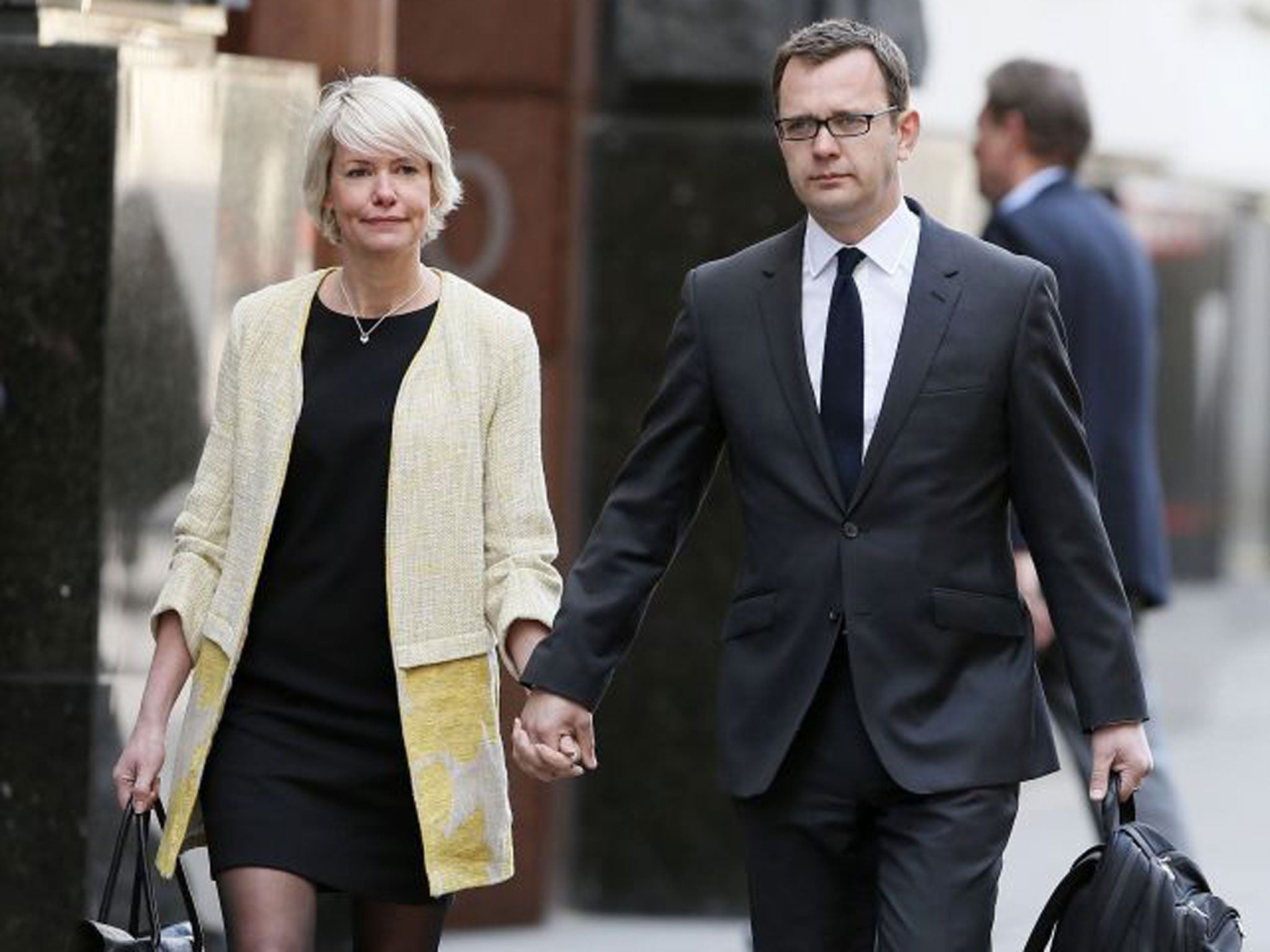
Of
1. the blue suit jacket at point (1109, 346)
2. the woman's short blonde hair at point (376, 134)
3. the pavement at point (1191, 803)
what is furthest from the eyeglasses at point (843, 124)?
the blue suit jacket at point (1109, 346)

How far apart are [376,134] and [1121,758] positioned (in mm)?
1510

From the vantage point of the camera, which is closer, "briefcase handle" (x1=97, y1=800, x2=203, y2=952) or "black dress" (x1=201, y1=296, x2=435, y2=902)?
"briefcase handle" (x1=97, y1=800, x2=203, y2=952)

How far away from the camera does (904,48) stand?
921 centimetres

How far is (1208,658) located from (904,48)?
772 centimetres

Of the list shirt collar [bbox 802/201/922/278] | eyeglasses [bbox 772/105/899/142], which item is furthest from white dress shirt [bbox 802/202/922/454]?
eyeglasses [bbox 772/105/899/142]

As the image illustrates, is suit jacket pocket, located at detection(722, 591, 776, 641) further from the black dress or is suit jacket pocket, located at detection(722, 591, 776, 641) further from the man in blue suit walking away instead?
the man in blue suit walking away

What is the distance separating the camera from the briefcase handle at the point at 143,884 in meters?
4.96

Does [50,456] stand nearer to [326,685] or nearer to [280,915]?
[326,685]

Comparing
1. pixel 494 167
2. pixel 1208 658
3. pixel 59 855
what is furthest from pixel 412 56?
pixel 1208 658

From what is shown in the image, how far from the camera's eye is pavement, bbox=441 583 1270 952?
9031 millimetres

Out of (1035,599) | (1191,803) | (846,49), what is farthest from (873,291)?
(1191,803)

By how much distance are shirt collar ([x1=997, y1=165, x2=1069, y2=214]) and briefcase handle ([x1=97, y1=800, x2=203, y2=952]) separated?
9.64 ft

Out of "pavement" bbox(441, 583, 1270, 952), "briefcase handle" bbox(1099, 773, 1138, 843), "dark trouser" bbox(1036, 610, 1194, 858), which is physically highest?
"briefcase handle" bbox(1099, 773, 1138, 843)

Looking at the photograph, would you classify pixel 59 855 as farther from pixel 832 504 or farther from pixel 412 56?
pixel 412 56
